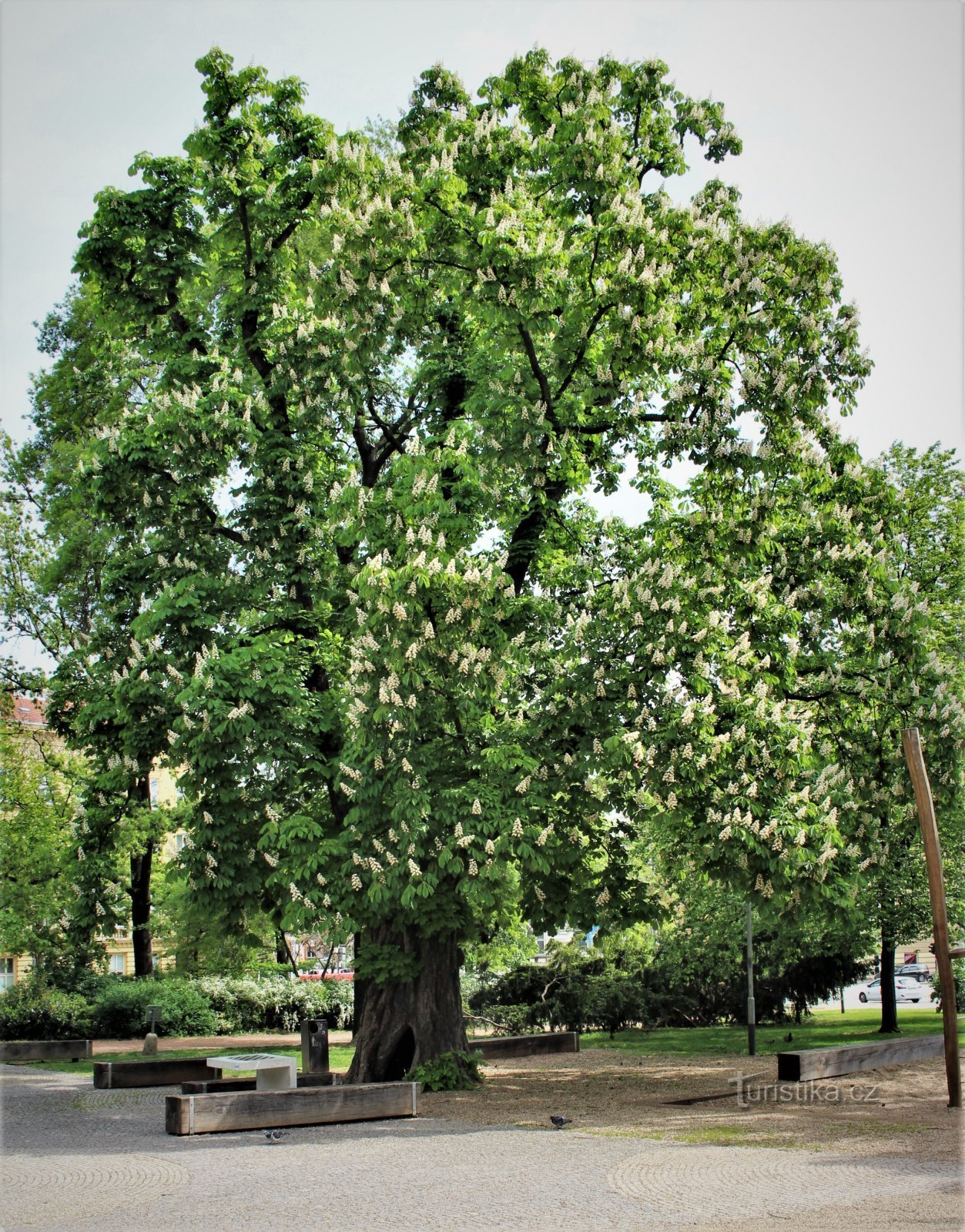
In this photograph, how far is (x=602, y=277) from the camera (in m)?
16.3

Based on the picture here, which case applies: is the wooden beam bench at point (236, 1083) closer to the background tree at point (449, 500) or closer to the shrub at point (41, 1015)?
the background tree at point (449, 500)

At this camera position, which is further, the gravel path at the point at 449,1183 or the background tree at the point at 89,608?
the background tree at the point at 89,608

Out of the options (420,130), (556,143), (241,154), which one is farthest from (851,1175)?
A: (241,154)

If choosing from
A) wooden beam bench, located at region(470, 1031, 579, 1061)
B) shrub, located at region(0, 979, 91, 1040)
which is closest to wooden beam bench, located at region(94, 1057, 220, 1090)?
wooden beam bench, located at region(470, 1031, 579, 1061)

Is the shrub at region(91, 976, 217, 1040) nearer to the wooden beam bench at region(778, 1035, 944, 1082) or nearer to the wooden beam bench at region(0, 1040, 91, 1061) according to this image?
the wooden beam bench at region(0, 1040, 91, 1061)

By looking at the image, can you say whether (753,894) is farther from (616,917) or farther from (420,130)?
(420,130)

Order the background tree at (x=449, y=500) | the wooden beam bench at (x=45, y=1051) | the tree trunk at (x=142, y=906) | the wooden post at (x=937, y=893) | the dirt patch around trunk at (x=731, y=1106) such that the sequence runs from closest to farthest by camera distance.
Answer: the dirt patch around trunk at (x=731, y=1106)
the wooden post at (x=937, y=893)
the background tree at (x=449, y=500)
the wooden beam bench at (x=45, y=1051)
the tree trunk at (x=142, y=906)

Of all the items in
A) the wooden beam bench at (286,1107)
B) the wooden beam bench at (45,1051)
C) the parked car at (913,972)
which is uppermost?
the wooden beam bench at (286,1107)

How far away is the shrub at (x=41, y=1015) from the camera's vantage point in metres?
28.4

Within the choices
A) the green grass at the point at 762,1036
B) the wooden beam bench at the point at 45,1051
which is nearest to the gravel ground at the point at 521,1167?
the green grass at the point at 762,1036

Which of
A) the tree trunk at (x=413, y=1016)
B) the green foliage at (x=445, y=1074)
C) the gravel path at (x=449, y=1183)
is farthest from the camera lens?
the tree trunk at (x=413, y=1016)

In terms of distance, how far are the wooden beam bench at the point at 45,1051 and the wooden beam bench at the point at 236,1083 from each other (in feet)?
31.4

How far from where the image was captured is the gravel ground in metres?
8.62

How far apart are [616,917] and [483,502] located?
598 centimetres
